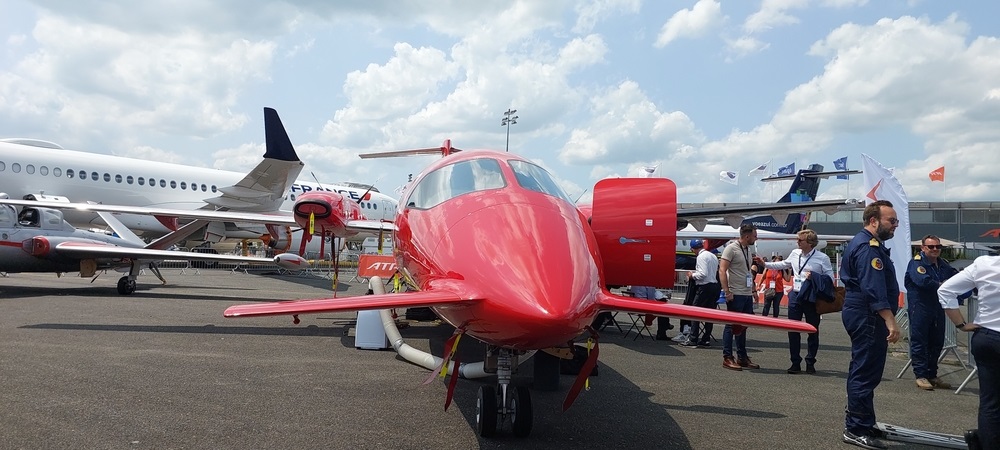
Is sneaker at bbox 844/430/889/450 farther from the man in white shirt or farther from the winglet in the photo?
the winglet

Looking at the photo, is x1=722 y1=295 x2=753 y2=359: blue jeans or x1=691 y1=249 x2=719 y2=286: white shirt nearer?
x1=722 y1=295 x2=753 y2=359: blue jeans

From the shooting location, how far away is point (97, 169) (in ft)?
67.7

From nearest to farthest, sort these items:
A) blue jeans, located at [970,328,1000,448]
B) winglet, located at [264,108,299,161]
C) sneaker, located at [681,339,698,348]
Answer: blue jeans, located at [970,328,1000,448] < sneaker, located at [681,339,698,348] < winglet, located at [264,108,299,161]

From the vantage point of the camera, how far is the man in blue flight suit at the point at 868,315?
445 cm

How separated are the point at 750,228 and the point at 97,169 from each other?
2172 cm

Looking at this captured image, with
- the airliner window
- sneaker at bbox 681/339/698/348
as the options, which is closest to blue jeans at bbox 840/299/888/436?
the airliner window

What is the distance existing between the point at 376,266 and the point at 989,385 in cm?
863

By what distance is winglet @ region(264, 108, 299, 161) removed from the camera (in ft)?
60.1

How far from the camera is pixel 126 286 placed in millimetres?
14266

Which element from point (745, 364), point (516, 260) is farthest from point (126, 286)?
point (516, 260)

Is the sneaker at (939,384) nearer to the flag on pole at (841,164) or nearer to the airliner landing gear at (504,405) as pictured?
the airliner landing gear at (504,405)

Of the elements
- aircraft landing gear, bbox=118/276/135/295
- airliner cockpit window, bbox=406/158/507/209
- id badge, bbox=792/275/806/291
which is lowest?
aircraft landing gear, bbox=118/276/135/295

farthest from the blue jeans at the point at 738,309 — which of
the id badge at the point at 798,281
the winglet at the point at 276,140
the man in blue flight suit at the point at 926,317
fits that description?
the winglet at the point at 276,140

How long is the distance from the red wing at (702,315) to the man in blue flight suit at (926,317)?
473cm
